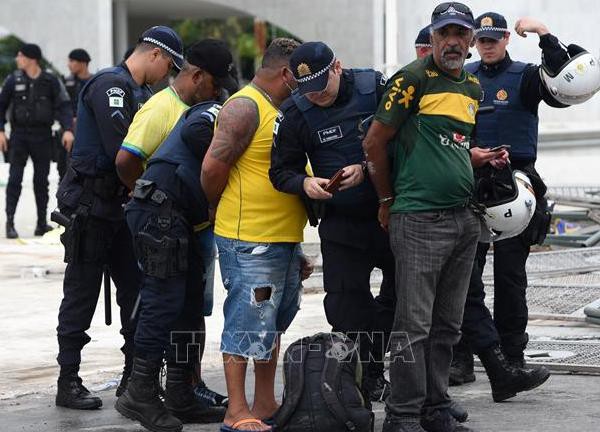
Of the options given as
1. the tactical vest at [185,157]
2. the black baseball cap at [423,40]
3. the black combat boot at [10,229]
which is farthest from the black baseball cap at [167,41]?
the black combat boot at [10,229]

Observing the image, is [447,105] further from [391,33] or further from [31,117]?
[391,33]

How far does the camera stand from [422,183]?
17.7 ft

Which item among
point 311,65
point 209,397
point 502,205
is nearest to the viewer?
point 311,65

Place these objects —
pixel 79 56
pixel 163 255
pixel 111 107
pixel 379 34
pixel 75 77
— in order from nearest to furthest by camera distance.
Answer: pixel 163 255
pixel 111 107
pixel 79 56
pixel 75 77
pixel 379 34

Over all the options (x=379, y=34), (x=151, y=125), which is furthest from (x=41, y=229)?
(x=379, y=34)

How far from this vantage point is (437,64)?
5418mm

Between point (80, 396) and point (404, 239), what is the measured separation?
6.45ft

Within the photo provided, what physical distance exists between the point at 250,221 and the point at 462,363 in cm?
169

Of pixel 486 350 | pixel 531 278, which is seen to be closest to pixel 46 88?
pixel 531 278

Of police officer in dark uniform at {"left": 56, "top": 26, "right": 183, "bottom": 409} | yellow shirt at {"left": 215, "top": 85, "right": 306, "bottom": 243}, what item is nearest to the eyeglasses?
yellow shirt at {"left": 215, "top": 85, "right": 306, "bottom": 243}

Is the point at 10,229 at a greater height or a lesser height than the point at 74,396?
lesser

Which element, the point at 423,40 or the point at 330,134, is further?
the point at 423,40

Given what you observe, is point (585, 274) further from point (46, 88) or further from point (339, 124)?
point (46, 88)

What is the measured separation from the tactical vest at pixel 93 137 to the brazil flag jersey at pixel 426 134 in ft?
5.06
